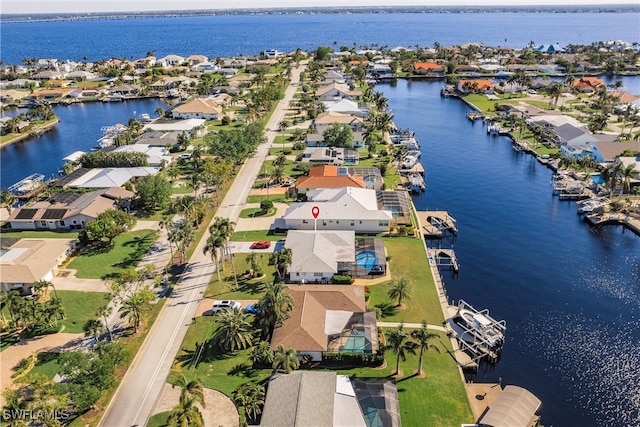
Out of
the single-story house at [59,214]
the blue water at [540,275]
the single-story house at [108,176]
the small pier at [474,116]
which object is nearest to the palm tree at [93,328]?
the single-story house at [59,214]

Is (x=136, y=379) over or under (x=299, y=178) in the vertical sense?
under

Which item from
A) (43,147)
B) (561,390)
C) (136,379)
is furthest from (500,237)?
(43,147)

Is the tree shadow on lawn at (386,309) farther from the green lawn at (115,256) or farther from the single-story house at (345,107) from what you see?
the single-story house at (345,107)

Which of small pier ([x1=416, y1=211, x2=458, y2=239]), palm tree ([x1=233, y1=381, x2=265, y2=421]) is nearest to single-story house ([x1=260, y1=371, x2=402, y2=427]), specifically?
palm tree ([x1=233, y1=381, x2=265, y2=421])

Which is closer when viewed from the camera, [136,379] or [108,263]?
[136,379]

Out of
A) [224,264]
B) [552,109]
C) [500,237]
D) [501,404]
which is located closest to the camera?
[501,404]

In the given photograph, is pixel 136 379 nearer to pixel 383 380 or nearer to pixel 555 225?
pixel 383 380
